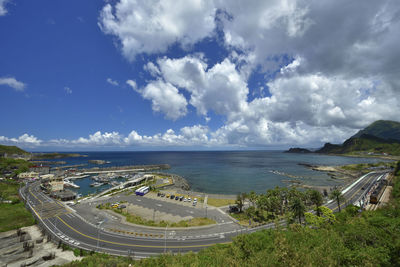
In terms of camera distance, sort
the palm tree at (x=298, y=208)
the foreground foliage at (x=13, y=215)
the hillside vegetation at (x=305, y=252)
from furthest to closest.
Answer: the palm tree at (x=298, y=208), the foreground foliage at (x=13, y=215), the hillside vegetation at (x=305, y=252)

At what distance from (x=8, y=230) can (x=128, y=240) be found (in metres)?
32.8

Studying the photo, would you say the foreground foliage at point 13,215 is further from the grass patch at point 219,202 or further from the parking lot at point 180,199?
the grass patch at point 219,202

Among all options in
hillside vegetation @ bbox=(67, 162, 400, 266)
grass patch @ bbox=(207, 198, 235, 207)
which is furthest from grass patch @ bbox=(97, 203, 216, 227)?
hillside vegetation @ bbox=(67, 162, 400, 266)

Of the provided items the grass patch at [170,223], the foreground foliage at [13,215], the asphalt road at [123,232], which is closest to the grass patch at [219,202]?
the asphalt road at [123,232]

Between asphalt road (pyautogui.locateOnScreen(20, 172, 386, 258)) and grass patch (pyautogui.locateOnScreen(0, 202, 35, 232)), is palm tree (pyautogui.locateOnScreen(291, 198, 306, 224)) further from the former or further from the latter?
grass patch (pyautogui.locateOnScreen(0, 202, 35, 232))

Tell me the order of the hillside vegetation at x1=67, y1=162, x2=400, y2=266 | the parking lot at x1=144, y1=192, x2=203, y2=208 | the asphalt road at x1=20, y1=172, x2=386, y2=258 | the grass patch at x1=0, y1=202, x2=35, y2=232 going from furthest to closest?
the parking lot at x1=144, y1=192, x2=203, y2=208
the grass patch at x1=0, y1=202, x2=35, y2=232
the asphalt road at x1=20, y1=172, x2=386, y2=258
the hillside vegetation at x1=67, y1=162, x2=400, y2=266

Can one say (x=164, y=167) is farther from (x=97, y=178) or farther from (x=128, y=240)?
(x=128, y=240)

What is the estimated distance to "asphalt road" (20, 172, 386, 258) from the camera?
119ft

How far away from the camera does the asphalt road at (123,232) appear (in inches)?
1433

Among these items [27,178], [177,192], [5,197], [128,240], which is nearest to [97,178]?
[27,178]

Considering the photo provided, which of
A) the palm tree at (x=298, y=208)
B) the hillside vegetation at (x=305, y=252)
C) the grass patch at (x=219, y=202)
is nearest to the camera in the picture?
the hillside vegetation at (x=305, y=252)

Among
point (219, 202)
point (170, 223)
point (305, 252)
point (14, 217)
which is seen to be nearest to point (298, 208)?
point (219, 202)

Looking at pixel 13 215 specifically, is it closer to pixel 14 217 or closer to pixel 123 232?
pixel 14 217

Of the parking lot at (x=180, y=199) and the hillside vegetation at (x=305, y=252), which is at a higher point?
the hillside vegetation at (x=305, y=252)
